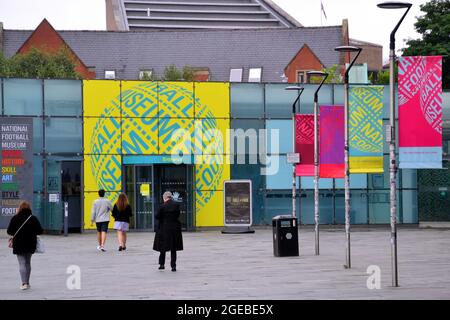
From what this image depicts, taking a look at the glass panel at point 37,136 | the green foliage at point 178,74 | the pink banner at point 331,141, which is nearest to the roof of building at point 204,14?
the green foliage at point 178,74

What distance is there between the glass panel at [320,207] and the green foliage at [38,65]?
37928 millimetres

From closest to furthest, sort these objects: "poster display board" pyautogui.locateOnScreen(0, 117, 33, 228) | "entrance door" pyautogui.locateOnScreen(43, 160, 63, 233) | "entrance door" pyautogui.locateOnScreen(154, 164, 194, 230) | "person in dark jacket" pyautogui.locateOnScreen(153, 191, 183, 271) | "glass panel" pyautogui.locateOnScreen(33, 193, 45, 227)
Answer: "person in dark jacket" pyautogui.locateOnScreen(153, 191, 183, 271), "poster display board" pyautogui.locateOnScreen(0, 117, 33, 228), "entrance door" pyautogui.locateOnScreen(43, 160, 63, 233), "glass panel" pyautogui.locateOnScreen(33, 193, 45, 227), "entrance door" pyautogui.locateOnScreen(154, 164, 194, 230)

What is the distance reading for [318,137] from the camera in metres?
35.1

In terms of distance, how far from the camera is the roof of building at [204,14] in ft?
494

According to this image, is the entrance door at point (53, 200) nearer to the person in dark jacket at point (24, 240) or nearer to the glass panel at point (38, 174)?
the glass panel at point (38, 174)

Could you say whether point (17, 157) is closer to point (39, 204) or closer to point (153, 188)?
point (39, 204)

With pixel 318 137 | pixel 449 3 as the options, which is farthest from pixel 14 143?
pixel 449 3

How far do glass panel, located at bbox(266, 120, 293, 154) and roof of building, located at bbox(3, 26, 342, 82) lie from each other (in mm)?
51225

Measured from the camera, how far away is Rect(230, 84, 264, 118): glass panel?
49.1m

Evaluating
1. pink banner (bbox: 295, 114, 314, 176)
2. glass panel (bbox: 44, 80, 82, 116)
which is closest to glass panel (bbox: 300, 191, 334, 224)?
glass panel (bbox: 44, 80, 82, 116)

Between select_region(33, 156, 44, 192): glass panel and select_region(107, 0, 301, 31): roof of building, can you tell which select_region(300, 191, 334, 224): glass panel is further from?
select_region(107, 0, 301, 31): roof of building

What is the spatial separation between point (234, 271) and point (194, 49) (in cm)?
7895

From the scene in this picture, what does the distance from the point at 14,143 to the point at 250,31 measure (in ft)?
209
